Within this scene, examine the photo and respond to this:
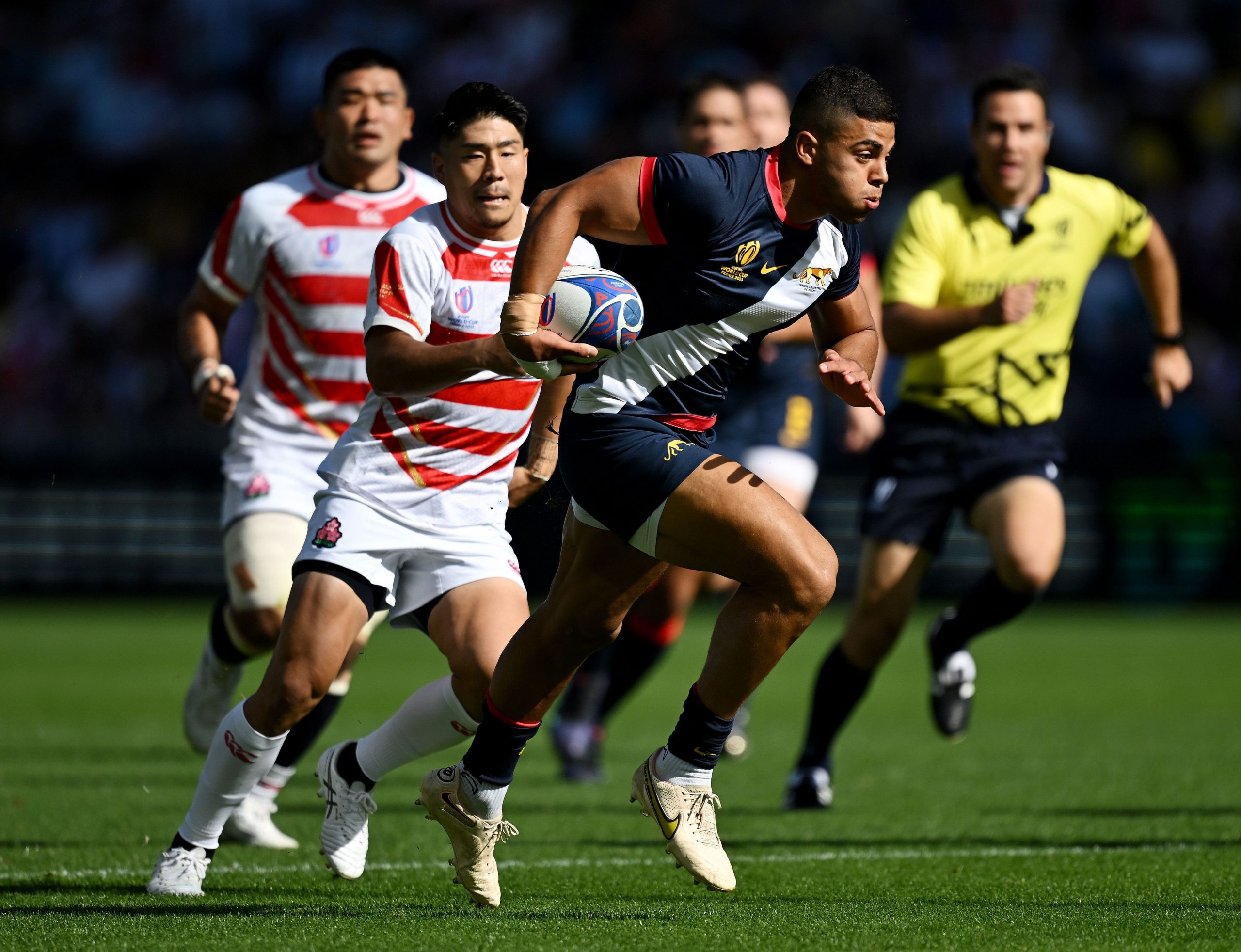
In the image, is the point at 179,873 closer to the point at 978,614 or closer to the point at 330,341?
the point at 330,341

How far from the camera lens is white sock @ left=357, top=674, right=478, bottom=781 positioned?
4902 mm

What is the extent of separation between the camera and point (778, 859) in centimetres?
524

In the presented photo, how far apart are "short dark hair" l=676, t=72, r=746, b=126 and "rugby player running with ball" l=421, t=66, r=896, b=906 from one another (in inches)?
129

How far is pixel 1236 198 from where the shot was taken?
1565 centimetres

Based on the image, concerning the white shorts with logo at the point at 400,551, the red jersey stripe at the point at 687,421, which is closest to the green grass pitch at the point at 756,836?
the white shorts with logo at the point at 400,551

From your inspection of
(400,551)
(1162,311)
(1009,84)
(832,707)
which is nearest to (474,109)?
(400,551)

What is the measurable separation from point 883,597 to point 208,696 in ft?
8.28

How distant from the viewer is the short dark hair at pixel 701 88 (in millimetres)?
7512

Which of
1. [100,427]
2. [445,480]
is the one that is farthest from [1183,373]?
[100,427]

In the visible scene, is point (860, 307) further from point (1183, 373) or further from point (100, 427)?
point (100, 427)

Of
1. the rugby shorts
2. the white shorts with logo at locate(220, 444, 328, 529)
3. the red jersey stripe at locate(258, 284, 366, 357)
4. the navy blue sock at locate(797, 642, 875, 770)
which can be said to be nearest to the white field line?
the navy blue sock at locate(797, 642, 875, 770)

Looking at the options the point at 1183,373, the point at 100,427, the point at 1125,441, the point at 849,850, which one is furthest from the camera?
the point at 100,427

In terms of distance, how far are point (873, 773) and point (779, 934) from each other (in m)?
3.57

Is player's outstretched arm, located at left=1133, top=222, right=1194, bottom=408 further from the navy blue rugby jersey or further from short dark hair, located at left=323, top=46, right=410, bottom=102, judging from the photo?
short dark hair, located at left=323, top=46, right=410, bottom=102
